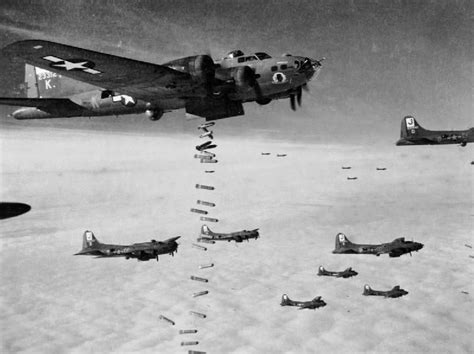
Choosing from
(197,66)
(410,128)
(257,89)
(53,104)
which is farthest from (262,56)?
(410,128)

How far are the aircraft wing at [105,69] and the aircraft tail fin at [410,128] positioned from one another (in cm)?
5258

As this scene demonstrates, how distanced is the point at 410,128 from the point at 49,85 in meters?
55.6

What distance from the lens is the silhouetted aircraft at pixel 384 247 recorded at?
63.5m

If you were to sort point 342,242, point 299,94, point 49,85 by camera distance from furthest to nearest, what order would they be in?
point 342,242
point 49,85
point 299,94

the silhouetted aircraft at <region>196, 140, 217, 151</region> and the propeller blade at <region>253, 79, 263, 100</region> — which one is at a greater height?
the propeller blade at <region>253, 79, 263, 100</region>

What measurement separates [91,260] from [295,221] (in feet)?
261

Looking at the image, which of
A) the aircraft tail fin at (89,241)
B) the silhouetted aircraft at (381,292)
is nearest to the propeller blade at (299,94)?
the aircraft tail fin at (89,241)

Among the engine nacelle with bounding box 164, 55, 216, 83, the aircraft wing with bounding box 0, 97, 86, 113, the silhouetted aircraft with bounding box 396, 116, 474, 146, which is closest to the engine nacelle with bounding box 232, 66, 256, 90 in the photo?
the engine nacelle with bounding box 164, 55, 216, 83

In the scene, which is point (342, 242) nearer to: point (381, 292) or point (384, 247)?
point (384, 247)

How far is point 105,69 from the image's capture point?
14.0 m

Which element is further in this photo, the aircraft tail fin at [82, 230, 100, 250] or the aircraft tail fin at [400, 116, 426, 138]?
the aircraft tail fin at [400, 116, 426, 138]

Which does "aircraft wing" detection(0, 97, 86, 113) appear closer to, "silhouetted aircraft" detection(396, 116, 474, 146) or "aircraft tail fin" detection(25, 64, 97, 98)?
"aircraft tail fin" detection(25, 64, 97, 98)

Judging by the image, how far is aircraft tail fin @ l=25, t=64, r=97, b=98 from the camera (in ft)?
61.2

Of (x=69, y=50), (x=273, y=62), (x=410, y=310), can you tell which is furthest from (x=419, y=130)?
(x=69, y=50)
